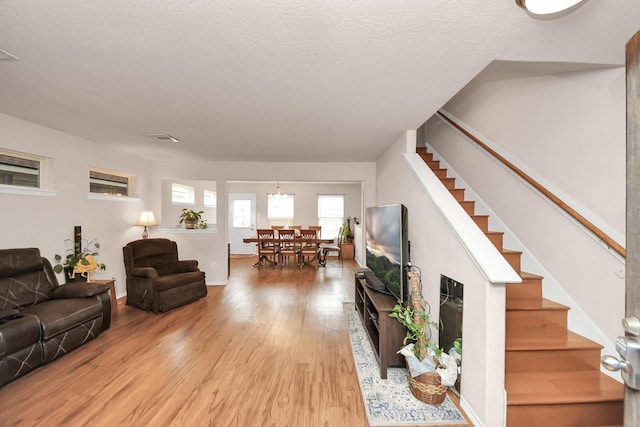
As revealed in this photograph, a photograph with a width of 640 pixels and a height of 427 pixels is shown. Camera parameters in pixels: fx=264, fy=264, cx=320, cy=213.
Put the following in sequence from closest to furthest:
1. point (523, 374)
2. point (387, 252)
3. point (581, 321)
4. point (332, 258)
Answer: point (523, 374), point (581, 321), point (387, 252), point (332, 258)

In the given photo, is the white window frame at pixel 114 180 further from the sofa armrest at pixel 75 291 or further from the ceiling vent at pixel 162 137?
the sofa armrest at pixel 75 291

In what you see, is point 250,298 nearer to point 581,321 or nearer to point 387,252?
point 387,252

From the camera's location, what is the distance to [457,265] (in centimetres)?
184

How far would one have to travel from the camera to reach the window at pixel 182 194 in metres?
6.27

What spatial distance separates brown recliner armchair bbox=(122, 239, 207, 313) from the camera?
A: 360 centimetres

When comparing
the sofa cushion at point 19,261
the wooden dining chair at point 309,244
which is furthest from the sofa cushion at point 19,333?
the wooden dining chair at point 309,244

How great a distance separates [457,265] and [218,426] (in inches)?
74.2

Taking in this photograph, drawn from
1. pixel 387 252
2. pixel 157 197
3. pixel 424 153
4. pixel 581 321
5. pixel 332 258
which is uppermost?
pixel 424 153

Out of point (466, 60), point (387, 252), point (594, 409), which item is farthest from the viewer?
point (387, 252)

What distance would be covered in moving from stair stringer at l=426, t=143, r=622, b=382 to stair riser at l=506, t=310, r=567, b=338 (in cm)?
9

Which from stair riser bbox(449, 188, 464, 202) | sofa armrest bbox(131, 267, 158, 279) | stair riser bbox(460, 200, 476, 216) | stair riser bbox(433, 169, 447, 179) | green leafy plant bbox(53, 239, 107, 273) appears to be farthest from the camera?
sofa armrest bbox(131, 267, 158, 279)

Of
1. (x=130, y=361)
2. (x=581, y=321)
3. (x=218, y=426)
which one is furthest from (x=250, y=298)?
(x=581, y=321)

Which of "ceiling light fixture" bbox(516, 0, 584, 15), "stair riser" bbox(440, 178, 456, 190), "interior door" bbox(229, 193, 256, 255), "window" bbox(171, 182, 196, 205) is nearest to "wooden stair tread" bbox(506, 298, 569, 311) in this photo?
"stair riser" bbox(440, 178, 456, 190)

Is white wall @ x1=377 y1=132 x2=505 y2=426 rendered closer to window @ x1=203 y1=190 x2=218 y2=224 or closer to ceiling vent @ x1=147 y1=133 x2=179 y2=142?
ceiling vent @ x1=147 y1=133 x2=179 y2=142
